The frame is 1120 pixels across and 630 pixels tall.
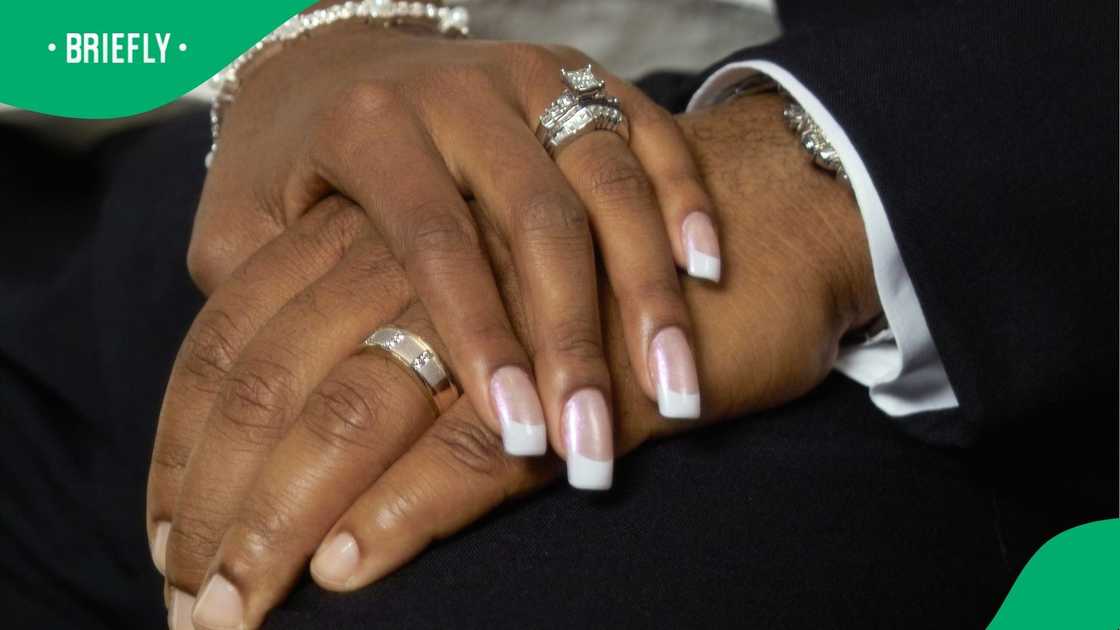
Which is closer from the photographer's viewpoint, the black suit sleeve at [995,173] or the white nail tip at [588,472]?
the white nail tip at [588,472]

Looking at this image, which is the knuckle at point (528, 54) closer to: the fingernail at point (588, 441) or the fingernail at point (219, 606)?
the fingernail at point (588, 441)

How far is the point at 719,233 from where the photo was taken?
807 mm

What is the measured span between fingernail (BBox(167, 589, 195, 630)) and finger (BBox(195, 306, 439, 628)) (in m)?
0.06

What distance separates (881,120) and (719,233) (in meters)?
0.15

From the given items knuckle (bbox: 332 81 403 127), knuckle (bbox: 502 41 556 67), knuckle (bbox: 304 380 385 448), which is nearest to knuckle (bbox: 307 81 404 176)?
knuckle (bbox: 332 81 403 127)

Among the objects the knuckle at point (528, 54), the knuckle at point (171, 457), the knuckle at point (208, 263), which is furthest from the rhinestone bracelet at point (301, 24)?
the knuckle at point (171, 457)

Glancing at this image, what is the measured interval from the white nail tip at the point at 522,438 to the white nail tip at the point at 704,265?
0.57ft

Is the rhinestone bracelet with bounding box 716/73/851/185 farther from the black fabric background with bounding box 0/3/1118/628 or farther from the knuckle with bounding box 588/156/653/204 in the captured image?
the knuckle with bounding box 588/156/653/204

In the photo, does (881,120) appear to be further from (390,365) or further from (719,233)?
(390,365)

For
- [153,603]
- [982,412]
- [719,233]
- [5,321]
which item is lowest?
[153,603]

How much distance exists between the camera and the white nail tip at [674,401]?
0.70 m

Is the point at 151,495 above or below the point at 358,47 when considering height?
below

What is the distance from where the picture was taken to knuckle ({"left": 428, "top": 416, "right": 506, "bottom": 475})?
694 millimetres

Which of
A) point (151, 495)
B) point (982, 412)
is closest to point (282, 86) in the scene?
point (151, 495)
